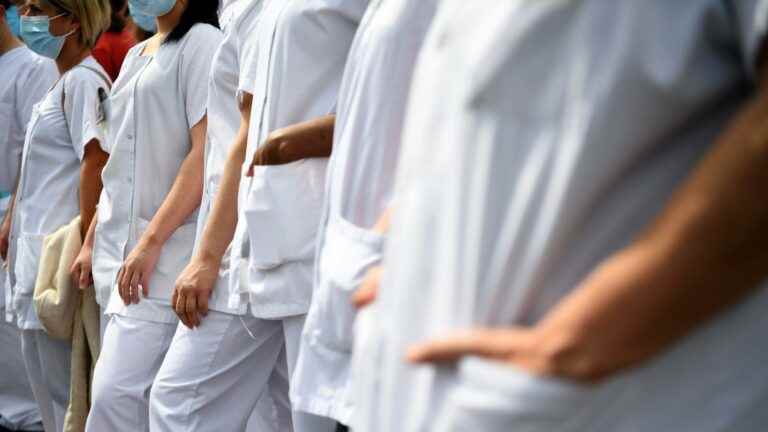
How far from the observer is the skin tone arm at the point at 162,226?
403 cm

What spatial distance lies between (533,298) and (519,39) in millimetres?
270

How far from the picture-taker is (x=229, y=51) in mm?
3744

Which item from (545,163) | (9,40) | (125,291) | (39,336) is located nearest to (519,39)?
(545,163)

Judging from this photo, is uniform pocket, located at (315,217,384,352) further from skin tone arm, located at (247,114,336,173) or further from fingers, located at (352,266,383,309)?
skin tone arm, located at (247,114,336,173)

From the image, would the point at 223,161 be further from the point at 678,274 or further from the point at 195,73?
the point at 678,274

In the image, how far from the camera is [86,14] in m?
5.32

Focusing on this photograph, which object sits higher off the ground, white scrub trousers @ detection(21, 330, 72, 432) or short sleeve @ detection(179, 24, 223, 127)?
short sleeve @ detection(179, 24, 223, 127)

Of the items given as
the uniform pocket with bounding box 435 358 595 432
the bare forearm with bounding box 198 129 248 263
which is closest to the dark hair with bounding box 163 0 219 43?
the bare forearm with bounding box 198 129 248 263

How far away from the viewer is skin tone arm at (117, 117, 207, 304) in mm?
4027

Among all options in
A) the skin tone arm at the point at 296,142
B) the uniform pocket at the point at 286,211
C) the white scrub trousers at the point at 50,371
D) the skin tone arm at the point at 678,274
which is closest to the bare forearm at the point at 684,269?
the skin tone arm at the point at 678,274

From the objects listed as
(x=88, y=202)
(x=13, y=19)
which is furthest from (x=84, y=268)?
(x=13, y=19)

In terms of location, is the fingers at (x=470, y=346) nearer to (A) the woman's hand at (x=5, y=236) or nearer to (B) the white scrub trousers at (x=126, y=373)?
(B) the white scrub trousers at (x=126, y=373)

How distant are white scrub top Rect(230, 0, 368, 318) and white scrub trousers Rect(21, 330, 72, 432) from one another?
228 centimetres

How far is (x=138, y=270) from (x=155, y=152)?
0.41 m
